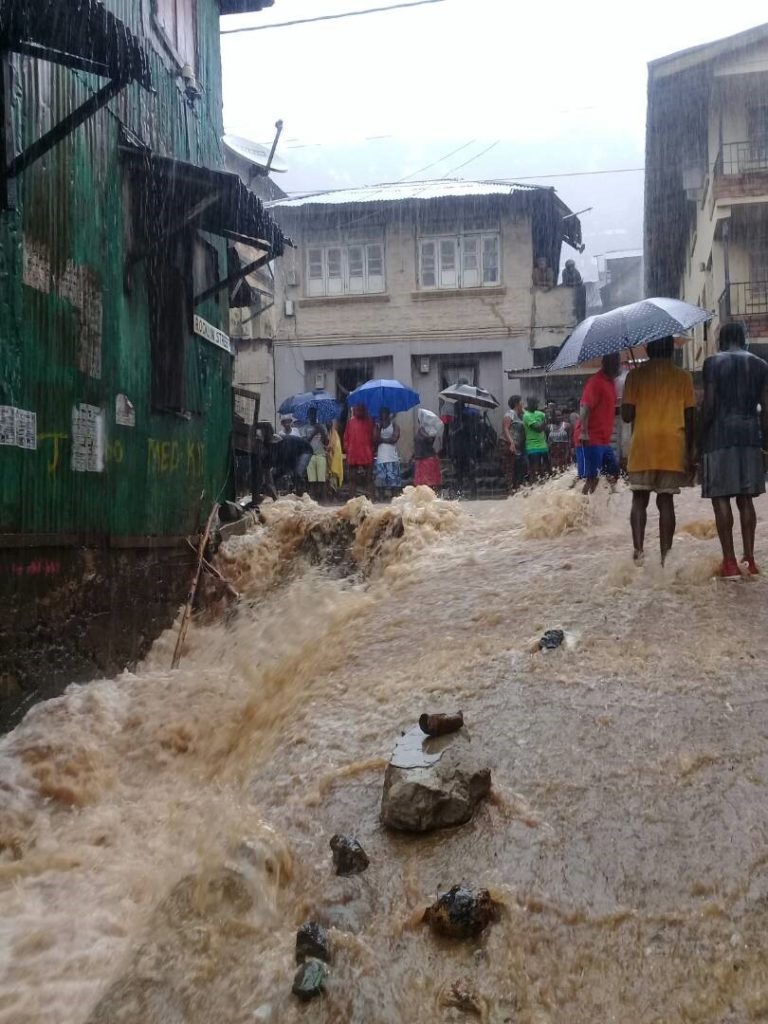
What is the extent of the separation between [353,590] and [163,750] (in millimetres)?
3581

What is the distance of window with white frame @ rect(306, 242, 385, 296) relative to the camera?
23984 mm

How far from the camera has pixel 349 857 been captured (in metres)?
4.07

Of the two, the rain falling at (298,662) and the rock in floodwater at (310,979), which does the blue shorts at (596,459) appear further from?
the rock in floodwater at (310,979)

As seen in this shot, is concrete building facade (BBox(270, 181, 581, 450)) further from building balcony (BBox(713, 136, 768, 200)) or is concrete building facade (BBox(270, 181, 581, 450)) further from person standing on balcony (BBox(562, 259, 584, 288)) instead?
building balcony (BBox(713, 136, 768, 200))

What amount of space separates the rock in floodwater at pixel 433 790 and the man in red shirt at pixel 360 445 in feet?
43.9

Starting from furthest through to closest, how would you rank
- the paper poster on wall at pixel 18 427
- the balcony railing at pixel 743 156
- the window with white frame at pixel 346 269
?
the window with white frame at pixel 346 269
the balcony railing at pixel 743 156
the paper poster on wall at pixel 18 427

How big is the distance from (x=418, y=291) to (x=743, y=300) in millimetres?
7703

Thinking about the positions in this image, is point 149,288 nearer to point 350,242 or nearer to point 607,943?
point 607,943

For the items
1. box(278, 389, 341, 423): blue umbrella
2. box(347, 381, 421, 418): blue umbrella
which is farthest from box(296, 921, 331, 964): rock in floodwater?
box(278, 389, 341, 423): blue umbrella

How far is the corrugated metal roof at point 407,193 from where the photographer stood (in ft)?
75.5

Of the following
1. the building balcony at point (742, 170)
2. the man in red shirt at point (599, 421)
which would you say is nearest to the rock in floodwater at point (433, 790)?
the man in red shirt at point (599, 421)

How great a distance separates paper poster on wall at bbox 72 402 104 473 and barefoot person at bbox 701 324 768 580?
465 centimetres

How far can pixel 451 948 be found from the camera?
11.5ft

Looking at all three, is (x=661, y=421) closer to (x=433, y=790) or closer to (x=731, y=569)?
(x=731, y=569)
